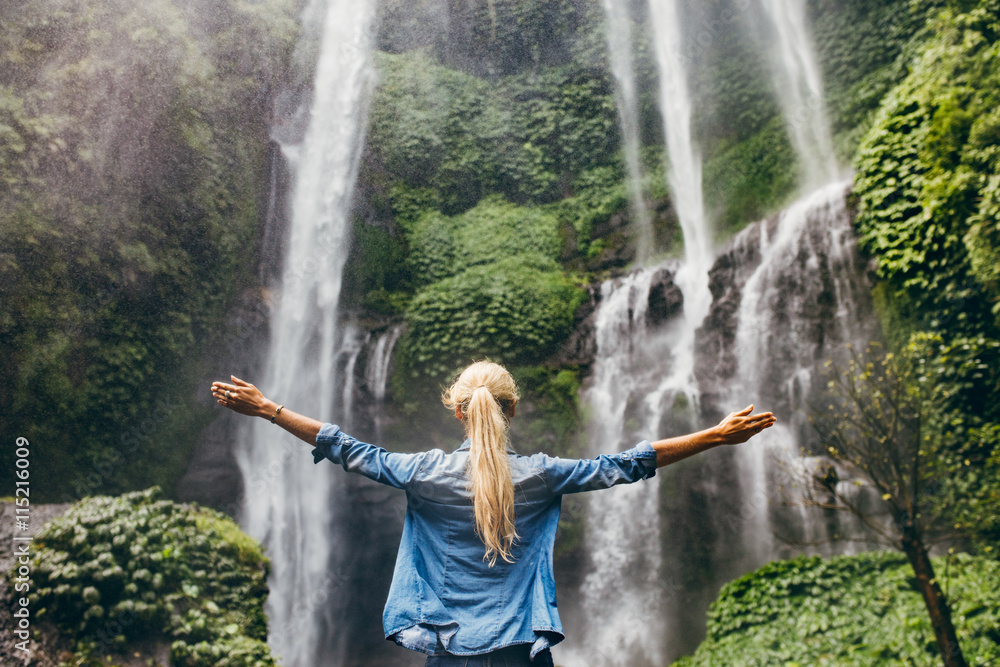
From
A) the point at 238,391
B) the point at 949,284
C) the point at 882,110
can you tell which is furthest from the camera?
the point at 882,110

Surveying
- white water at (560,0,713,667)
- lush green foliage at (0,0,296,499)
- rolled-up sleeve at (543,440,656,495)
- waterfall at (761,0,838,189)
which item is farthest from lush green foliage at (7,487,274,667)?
waterfall at (761,0,838,189)

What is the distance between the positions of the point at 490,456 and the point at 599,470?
1.02ft

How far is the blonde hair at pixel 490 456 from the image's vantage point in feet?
5.53

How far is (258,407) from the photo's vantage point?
1823 millimetres

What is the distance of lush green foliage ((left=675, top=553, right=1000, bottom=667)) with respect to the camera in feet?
14.6

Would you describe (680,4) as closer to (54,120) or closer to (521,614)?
(54,120)

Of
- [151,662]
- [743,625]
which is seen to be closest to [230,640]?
[151,662]

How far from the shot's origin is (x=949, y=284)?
5.20 meters

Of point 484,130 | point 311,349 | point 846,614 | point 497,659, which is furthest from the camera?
point 484,130

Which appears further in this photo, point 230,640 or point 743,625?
point 743,625

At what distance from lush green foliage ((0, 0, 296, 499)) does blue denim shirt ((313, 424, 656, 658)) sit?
15.9ft

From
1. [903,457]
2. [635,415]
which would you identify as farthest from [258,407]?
[635,415]

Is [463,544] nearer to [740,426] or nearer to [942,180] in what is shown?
[740,426]

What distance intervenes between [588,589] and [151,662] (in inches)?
158
